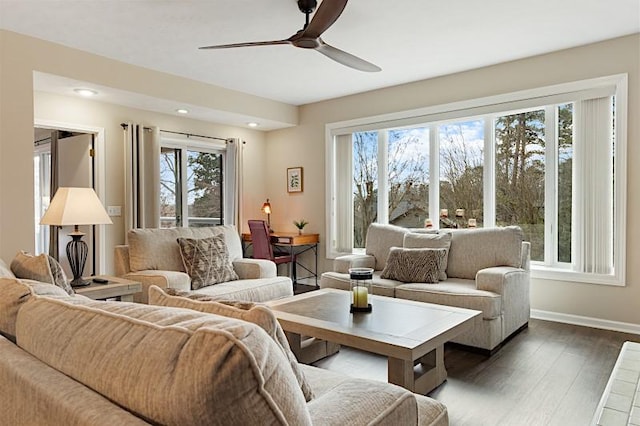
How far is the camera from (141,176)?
5078 millimetres

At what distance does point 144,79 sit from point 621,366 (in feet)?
15.3

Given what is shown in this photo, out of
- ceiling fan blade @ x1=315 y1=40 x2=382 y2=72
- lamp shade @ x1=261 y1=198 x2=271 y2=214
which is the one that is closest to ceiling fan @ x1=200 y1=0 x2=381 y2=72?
ceiling fan blade @ x1=315 y1=40 x2=382 y2=72

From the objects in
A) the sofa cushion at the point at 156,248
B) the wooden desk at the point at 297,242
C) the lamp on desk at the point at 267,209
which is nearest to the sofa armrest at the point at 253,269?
the sofa cushion at the point at 156,248

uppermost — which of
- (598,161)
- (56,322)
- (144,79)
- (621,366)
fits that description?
(144,79)

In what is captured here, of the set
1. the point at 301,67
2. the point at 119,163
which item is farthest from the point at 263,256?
the point at 301,67

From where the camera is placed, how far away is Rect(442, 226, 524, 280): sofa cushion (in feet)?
12.9

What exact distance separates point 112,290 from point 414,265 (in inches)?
101

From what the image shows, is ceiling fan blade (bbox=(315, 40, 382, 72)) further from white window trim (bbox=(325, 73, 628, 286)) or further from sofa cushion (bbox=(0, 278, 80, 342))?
sofa cushion (bbox=(0, 278, 80, 342))

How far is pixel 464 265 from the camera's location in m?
Answer: 4.15

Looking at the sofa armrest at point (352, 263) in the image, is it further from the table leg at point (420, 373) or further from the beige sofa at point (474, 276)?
the table leg at point (420, 373)

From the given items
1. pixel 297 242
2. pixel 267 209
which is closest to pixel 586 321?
pixel 297 242

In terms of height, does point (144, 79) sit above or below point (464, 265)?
above

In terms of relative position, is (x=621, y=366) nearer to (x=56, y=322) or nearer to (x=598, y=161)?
(x=56, y=322)

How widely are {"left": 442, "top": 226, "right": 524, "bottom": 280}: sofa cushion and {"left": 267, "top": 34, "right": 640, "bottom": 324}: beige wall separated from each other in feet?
2.35
